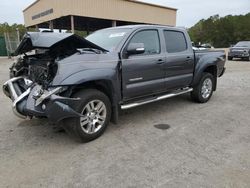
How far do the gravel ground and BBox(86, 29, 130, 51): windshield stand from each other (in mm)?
1555

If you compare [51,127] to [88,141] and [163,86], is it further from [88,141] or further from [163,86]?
[163,86]

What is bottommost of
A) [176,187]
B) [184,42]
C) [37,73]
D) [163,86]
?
[176,187]

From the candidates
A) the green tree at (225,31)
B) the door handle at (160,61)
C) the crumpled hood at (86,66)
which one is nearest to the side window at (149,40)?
the door handle at (160,61)

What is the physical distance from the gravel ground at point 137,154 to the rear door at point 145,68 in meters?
0.70

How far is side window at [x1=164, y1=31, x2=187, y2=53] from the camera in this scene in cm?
539

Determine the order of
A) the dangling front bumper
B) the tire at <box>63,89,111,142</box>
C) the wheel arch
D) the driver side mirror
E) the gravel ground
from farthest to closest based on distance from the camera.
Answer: the driver side mirror, the wheel arch, the tire at <box>63,89,111,142</box>, the dangling front bumper, the gravel ground

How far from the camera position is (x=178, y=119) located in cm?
522

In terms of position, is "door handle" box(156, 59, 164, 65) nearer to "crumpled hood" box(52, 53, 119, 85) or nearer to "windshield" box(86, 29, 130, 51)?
"windshield" box(86, 29, 130, 51)

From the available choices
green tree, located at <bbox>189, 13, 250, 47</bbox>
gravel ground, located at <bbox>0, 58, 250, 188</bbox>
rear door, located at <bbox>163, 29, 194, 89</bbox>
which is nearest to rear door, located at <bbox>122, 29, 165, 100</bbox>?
rear door, located at <bbox>163, 29, 194, 89</bbox>

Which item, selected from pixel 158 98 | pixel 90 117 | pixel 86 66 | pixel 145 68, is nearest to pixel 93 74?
pixel 86 66

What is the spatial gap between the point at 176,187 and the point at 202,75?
4.09 metres

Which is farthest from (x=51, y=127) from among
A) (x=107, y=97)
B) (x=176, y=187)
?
(x=176, y=187)

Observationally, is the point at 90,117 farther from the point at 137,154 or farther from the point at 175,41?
the point at 175,41

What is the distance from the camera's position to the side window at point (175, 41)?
5.39m
